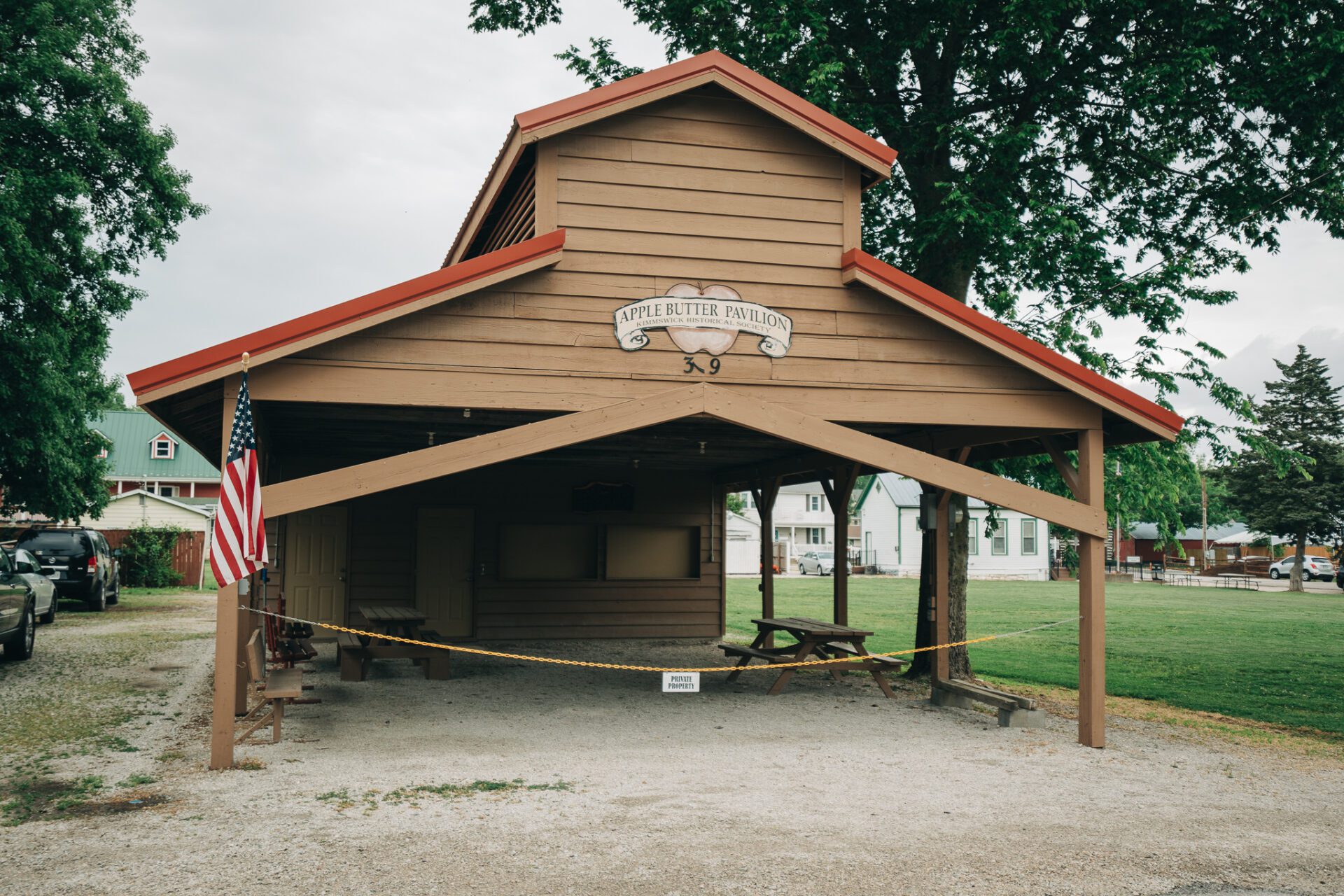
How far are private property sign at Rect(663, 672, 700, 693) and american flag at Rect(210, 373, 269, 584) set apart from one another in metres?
3.40

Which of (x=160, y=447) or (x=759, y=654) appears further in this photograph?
(x=160, y=447)

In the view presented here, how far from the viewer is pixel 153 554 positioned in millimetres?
30516

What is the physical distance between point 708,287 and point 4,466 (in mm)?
16635

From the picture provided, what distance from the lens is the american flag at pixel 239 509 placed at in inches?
296

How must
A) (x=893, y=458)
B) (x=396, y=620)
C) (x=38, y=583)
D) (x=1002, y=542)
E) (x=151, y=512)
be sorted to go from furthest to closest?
(x=1002, y=542), (x=151, y=512), (x=38, y=583), (x=396, y=620), (x=893, y=458)

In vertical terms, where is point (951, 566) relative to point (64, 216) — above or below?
below

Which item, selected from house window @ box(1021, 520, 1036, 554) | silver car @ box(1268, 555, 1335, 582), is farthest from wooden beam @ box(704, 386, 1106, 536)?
silver car @ box(1268, 555, 1335, 582)

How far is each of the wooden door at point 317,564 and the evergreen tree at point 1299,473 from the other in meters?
38.2

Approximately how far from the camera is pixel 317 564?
52.1 feet

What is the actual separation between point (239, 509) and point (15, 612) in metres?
7.84

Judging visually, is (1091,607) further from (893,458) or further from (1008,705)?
(893,458)

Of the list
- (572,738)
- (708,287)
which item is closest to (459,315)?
(708,287)

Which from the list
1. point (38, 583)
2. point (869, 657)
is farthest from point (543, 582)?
point (38, 583)

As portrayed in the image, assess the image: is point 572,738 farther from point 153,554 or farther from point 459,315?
point 153,554
